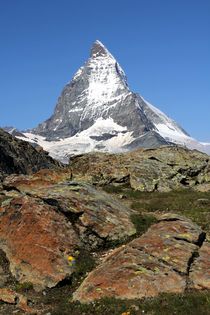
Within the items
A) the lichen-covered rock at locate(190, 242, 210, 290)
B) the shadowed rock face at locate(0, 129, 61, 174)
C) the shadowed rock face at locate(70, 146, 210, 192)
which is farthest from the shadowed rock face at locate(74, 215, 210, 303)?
the shadowed rock face at locate(0, 129, 61, 174)

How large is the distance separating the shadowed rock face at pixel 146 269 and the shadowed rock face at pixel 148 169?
18524mm

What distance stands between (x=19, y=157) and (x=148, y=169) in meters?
24.5

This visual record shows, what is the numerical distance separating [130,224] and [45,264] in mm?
6772

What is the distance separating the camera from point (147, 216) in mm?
31406

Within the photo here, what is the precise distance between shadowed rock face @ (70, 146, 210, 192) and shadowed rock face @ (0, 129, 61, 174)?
11985 millimetres

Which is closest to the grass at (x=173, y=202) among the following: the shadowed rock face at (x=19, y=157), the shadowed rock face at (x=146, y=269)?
the shadowed rock face at (x=146, y=269)

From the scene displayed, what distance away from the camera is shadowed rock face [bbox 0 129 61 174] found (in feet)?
198

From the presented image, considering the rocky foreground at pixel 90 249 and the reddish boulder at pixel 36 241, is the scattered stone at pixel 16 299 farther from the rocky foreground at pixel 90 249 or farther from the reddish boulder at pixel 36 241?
the reddish boulder at pixel 36 241

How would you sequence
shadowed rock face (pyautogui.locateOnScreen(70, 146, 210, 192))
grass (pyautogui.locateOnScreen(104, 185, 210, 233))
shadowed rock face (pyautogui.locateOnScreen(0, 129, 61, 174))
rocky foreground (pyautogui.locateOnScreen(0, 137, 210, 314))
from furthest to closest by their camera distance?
shadowed rock face (pyautogui.locateOnScreen(0, 129, 61, 174)), shadowed rock face (pyautogui.locateOnScreen(70, 146, 210, 192)), grass (pyautogui.locateOnScreen(104, 185, 210, 233)), rocky foreground (pyautogui.locateOnScreen(0, 137, 210, 314))

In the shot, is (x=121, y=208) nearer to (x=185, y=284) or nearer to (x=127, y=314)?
(x=185, y=284)

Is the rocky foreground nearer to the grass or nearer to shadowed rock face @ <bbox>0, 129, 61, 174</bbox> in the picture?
the grass

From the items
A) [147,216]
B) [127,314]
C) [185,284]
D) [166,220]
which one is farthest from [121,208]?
[127,314]

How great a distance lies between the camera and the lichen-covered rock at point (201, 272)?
2212 centimetres

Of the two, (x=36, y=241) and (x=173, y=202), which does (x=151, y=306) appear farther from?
(x=173, y=202)
